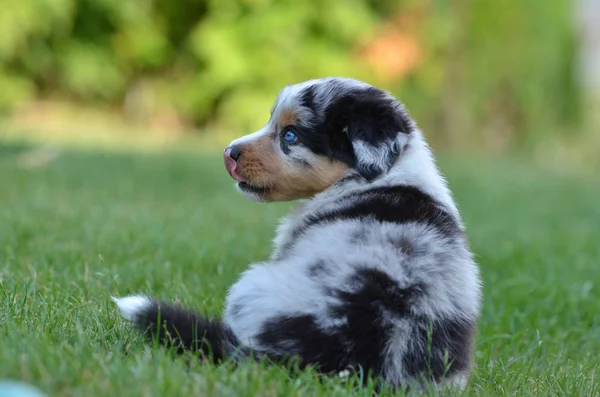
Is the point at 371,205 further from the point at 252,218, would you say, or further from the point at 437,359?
the point at 252,218

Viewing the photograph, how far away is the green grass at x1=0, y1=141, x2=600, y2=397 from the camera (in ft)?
8.30

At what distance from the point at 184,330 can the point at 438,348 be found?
35.3 inches

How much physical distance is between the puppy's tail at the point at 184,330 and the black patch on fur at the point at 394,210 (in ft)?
1.82

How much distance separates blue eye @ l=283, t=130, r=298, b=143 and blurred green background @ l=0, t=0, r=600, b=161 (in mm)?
15660

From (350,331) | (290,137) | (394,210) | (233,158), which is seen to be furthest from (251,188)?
(350,331)

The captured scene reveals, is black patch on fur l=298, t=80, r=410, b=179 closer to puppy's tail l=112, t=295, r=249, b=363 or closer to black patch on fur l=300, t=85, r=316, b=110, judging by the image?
black patch on fur l=300, t=85, r=316, b=110

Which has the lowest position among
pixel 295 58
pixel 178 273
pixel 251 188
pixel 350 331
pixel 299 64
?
pixel 299 64

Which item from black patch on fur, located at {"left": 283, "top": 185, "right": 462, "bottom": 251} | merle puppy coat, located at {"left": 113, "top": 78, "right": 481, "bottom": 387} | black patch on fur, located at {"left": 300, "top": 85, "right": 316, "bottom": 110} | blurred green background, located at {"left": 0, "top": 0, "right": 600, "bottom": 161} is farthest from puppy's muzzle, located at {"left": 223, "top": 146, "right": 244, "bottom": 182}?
blurred green background, located at {"left": 0, "top": 0, "right": 600, "bottom": 161}

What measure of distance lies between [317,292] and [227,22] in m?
17.4

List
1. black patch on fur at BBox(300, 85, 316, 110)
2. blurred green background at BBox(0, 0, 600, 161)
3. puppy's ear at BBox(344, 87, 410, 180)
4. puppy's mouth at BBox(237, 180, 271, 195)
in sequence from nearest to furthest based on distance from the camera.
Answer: puppy's ear at BBox(344, 87, 410, 180), black patch on fur at BBox(300, 85, 316, 110), puppy's mouth at BBox(237, 180, 271, 195), blurred green background at BBox(0, 0, 600, 161)

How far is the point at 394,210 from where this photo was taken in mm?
3061

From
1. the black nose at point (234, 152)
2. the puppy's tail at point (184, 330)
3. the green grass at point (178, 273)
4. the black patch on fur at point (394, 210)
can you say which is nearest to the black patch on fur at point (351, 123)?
the black patch on fur at point (394, 210)

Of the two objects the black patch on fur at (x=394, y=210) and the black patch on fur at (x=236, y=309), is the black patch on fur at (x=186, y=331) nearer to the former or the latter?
the black patch on fur at (x=236, y=309)

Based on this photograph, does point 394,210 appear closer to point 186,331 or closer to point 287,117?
point 287,117
